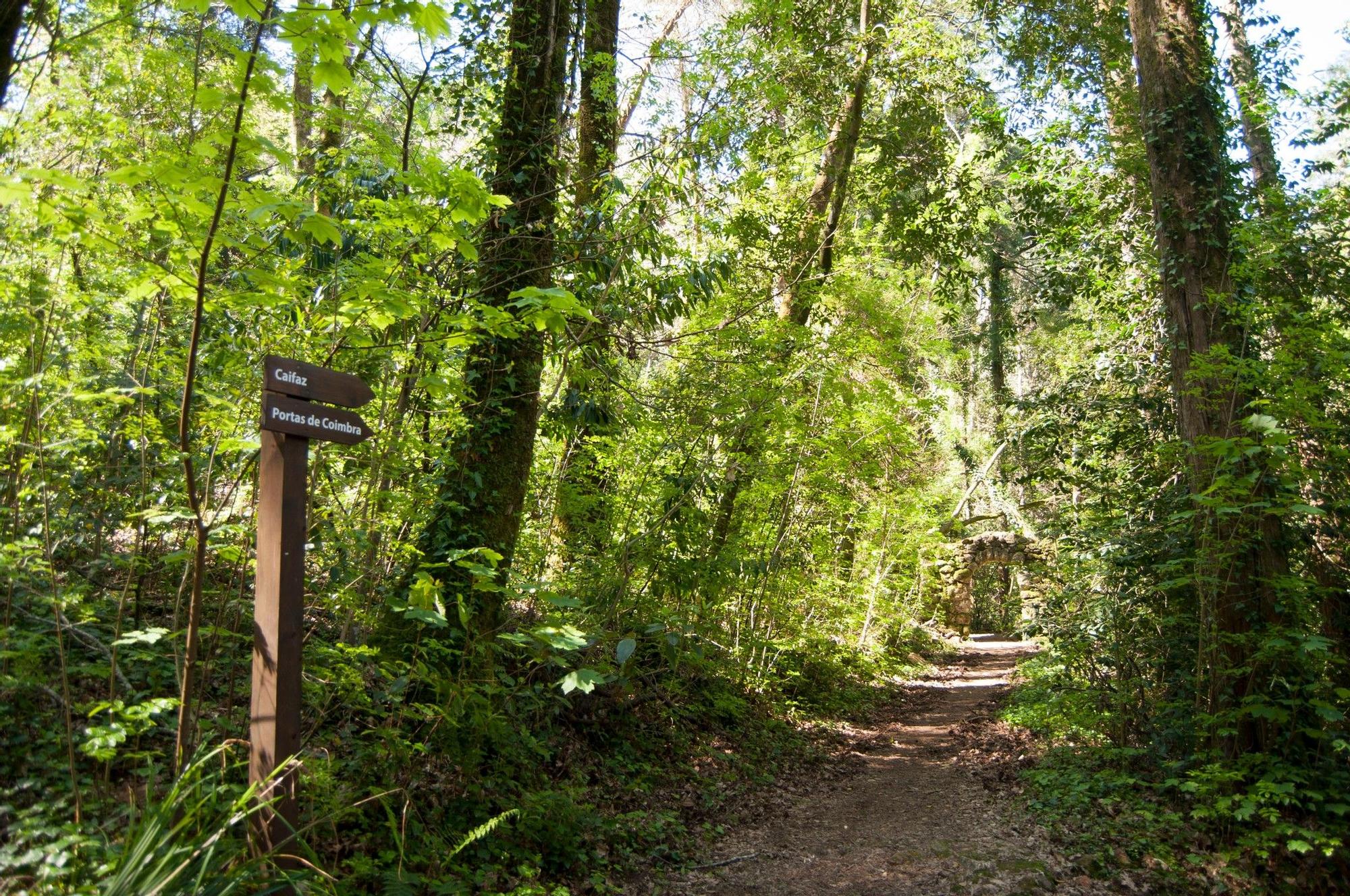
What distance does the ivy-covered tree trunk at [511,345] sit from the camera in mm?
5250

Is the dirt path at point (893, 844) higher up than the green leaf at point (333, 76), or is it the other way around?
the green leaf at point (333, 76)

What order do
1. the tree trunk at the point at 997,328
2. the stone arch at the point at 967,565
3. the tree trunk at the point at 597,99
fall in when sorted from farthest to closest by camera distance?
the tree trunk at the point at 997,328 → the stone arch at the point at 967,565 → the tree trunk at the point at 597,99

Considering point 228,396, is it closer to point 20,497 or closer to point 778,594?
point 20,497

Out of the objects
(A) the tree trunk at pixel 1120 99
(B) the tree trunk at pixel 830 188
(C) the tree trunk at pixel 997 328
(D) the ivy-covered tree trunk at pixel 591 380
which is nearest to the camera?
(D) the ivy-covered tree trunk at pixel 591 380

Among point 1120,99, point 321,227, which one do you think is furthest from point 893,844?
point 1120,99

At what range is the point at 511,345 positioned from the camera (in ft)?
18.1

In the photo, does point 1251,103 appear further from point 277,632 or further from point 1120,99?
point 277,632

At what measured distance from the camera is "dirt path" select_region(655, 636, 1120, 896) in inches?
195

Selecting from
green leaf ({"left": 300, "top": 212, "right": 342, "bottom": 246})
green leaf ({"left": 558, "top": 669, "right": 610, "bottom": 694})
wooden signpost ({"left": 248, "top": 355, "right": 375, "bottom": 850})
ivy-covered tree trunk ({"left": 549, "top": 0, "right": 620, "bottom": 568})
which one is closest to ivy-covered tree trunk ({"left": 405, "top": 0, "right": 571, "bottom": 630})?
ivy-covered tree trunk ({"left": 549, "top": 0, "right": 620, "bottom": 568})

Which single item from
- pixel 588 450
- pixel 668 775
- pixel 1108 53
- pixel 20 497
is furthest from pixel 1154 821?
pixel 1108 53

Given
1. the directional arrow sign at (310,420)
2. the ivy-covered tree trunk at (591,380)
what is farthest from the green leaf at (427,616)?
the ivy-covered tree trunk at (591,380)

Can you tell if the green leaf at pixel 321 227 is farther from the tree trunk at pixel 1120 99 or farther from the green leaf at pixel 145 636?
the tree trunk at pixel 1120 99

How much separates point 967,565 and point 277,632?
1869 cm

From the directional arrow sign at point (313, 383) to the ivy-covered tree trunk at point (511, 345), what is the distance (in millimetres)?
1657
